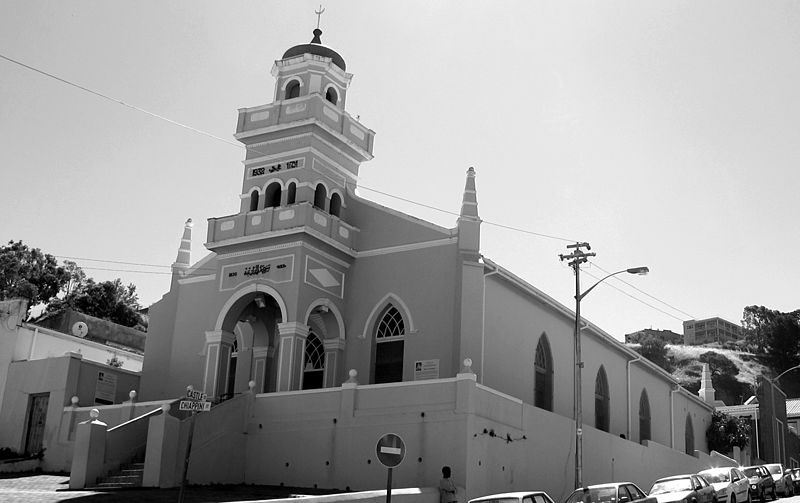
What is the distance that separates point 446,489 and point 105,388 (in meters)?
15.1

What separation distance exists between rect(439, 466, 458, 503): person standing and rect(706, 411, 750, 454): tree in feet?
121

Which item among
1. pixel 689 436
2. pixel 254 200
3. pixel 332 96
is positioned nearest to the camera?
pixel 254 200

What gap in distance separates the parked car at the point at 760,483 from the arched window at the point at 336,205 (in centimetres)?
1670

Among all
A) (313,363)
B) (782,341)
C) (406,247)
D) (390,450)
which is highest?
(782,341)

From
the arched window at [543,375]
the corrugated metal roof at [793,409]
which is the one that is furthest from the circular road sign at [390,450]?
the corrugated metal roof at [793,409]

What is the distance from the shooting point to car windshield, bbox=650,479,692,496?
77.9 feet

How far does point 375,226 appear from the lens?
31.2m

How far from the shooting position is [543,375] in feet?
110

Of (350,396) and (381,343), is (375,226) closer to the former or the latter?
(381,343)

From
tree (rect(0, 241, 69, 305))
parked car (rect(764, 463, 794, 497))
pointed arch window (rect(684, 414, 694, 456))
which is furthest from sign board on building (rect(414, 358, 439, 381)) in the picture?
tree (rect(0, 241, 69, 305))

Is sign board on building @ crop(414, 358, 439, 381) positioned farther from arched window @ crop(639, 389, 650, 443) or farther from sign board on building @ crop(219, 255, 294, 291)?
arched window @ crop(639, 389, 650, 443)

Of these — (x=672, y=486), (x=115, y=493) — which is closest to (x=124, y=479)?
(x=115, y=493)

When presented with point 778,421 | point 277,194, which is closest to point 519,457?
point 277,194

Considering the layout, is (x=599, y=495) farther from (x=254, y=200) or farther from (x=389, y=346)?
(x=254, y=200)
